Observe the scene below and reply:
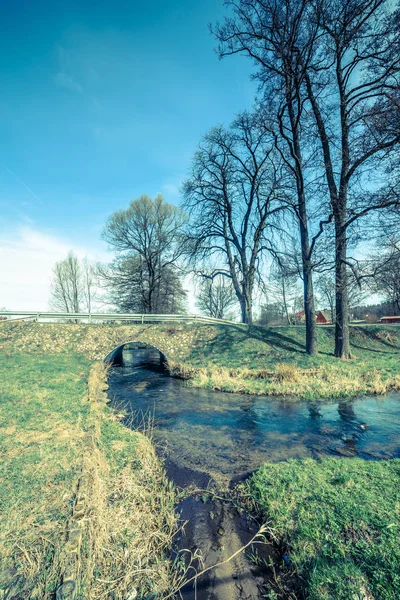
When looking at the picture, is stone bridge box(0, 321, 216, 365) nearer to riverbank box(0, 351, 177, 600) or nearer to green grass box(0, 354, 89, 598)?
green grass box(0, 354, 89, 598)

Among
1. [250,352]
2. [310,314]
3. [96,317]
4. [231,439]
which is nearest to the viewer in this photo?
[231,439]

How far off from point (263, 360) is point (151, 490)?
1095 cm

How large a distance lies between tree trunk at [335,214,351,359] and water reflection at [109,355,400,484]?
4501mm

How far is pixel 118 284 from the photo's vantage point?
29.7m

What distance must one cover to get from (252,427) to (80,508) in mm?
5245

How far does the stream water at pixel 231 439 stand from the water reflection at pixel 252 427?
0.8 inches

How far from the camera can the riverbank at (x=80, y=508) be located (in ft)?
9.48

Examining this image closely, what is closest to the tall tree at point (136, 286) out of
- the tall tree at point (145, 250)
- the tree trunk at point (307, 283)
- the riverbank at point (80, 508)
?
the tall tree at point (145, 250)

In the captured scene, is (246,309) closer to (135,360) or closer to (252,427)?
(135,360)

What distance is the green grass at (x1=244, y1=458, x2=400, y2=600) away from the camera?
2744mm

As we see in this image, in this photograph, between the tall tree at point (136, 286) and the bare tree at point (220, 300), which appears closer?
the tall tree at point (136, 286)

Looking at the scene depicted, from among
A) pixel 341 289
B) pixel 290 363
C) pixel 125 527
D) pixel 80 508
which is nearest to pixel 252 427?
pixel 125 527

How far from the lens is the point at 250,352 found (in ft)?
50.8

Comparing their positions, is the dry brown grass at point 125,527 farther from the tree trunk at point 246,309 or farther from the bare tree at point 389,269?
the tree trunk at point 246,309
